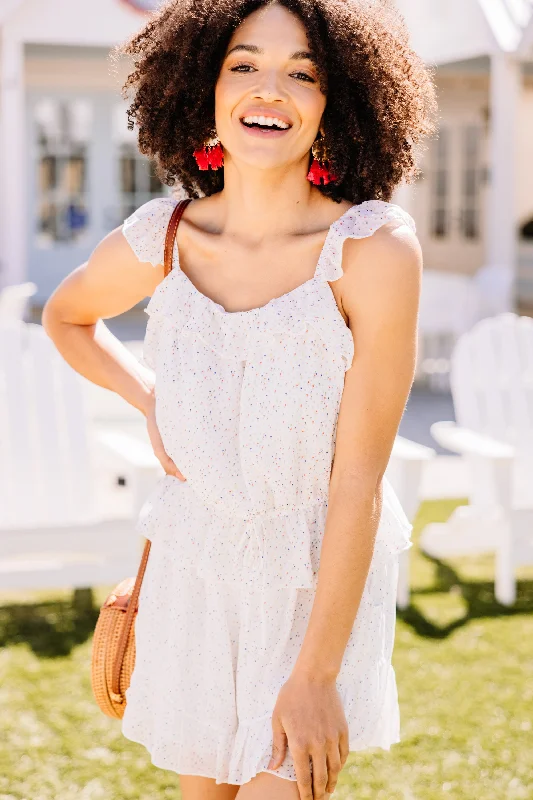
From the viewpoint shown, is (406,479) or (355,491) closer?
(355,491)

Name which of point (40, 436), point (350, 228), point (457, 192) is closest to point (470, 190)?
point (457, 192)

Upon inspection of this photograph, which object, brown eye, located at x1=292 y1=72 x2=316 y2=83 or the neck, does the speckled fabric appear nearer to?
the neck

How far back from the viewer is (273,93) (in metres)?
1.95

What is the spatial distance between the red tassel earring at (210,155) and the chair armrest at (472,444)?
2760mm

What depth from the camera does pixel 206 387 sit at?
195 cm

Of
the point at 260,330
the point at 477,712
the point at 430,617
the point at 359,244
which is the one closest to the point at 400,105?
the point at 359,244

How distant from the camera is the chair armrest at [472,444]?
477cm

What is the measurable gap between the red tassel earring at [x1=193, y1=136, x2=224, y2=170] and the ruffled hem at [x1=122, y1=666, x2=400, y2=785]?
1.04 meters

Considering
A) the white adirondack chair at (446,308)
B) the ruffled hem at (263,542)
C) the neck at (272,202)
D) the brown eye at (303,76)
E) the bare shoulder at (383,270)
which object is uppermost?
the brown eye at (303,76)

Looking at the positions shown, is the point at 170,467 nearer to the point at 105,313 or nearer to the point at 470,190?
the point at 105,313

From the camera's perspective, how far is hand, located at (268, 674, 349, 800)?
177cm

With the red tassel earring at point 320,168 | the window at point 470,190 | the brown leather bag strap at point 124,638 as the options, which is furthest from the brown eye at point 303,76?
the window at point 470,190

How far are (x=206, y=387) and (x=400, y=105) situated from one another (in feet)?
2.04

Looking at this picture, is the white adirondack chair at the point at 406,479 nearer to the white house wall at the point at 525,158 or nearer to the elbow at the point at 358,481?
the elbow at the point at 358,481
